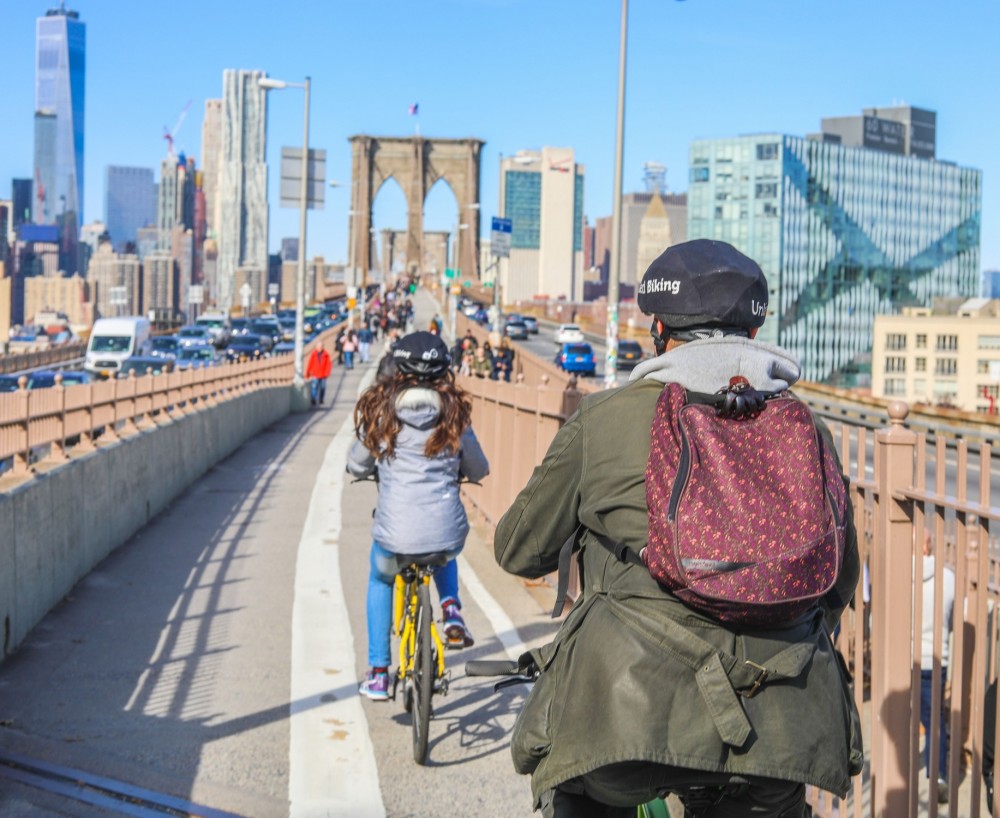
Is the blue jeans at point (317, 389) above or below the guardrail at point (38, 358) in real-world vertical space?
above

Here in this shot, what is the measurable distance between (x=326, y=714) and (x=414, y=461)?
1321mm

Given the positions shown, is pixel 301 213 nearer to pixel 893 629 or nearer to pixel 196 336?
pixel 196 336

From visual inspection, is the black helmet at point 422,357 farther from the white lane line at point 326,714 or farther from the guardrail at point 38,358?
the guardrail at point 38,358

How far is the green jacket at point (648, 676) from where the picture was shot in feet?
9.20

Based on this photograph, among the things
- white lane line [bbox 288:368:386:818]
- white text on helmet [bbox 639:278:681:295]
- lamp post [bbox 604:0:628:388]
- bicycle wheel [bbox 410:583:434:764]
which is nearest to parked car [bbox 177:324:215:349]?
lamp post [bbox 604:0:628:388]

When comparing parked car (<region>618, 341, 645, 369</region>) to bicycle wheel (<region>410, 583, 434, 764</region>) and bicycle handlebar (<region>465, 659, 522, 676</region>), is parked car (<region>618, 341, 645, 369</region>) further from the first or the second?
bicycle handlebar (<region>465, 659, 522, 676</region>)

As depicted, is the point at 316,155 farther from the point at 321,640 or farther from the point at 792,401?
the point at 792,401

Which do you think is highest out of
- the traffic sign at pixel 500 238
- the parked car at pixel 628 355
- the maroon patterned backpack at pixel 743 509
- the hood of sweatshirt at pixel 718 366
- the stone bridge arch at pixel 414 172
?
the stone bridge arch at pixel 414 172

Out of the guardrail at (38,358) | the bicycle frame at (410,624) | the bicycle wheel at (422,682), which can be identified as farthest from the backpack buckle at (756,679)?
the guardrail at (38,358)

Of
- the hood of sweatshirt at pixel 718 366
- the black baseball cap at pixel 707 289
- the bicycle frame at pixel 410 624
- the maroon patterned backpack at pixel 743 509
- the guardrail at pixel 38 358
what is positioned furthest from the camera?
the guardrail at pixel 38 358

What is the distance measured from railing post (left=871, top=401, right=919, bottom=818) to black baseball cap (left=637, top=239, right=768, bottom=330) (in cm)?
131

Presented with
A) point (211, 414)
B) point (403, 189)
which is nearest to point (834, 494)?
point (211, 414)

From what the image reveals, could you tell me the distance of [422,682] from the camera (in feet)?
20.1

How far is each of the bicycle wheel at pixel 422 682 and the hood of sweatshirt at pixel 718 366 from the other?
3246 millimetres
